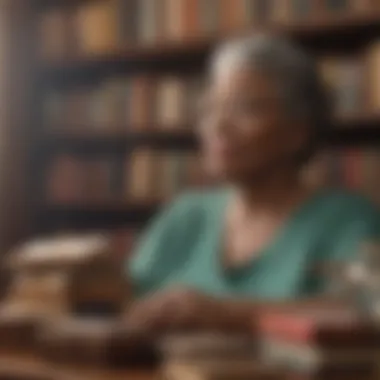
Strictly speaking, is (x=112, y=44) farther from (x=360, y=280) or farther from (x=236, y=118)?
(x=360, y=280)

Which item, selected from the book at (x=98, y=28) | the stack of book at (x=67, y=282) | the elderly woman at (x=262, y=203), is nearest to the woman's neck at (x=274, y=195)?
the elderly woman at (x=262, y=203)

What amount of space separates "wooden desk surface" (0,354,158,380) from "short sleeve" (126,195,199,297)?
0.75 metres

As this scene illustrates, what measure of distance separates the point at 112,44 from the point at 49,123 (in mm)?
353

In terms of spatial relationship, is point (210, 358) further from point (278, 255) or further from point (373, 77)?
point (373, 77)

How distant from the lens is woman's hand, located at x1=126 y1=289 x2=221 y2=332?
4.43ft

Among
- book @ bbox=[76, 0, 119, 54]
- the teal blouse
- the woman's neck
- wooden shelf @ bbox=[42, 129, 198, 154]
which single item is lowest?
the teal blouse

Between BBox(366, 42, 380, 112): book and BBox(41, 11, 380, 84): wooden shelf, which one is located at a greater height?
BBox(41, 11, 380, 84): wooden shelf

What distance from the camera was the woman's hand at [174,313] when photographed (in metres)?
1.35

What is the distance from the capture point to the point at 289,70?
198 centimetres

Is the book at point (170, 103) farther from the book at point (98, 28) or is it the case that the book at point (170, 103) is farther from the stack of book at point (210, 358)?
the stack of book at point (210, 358)

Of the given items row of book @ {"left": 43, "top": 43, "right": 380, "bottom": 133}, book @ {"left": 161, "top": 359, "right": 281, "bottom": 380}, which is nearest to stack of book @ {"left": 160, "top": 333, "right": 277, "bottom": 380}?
book @ {"left": 161, "top": 359, "right": 281, "bottom": 380}

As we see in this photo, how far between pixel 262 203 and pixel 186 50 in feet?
3.50

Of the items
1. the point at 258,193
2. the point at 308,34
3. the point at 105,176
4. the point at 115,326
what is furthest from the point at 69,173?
the point at 115,326

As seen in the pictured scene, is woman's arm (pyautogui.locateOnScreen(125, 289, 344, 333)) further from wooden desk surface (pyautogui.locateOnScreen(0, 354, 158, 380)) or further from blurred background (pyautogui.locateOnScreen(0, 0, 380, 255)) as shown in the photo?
blurred background (pyautogui.locateOnScreen(0, 0, 380, 255))
